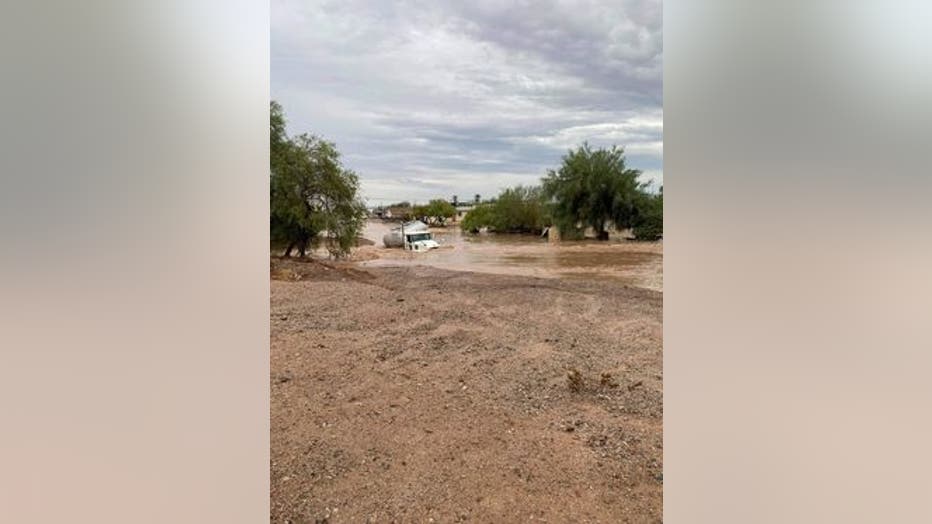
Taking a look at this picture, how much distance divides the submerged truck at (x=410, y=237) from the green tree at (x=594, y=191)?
47 cm

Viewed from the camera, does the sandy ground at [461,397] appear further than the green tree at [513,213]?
No

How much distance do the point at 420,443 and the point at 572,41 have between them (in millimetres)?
1534

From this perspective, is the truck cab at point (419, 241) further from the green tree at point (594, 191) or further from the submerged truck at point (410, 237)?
the green tree at point (594, 191)

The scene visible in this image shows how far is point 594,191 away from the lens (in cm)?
199

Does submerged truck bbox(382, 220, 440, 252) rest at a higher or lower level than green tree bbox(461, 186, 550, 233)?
lower

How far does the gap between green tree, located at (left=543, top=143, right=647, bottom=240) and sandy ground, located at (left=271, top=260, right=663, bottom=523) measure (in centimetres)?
24

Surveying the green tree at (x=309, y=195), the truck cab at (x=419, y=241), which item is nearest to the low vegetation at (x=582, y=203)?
the truck cab at (x=419, y=241)

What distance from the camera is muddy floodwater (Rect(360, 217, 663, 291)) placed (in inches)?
79.7

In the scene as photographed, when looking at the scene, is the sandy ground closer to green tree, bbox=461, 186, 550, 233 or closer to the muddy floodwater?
the muddy floodwater

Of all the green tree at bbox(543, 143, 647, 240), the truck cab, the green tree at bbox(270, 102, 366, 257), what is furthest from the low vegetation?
the green tree at bbox(270, 102, 366, 257)

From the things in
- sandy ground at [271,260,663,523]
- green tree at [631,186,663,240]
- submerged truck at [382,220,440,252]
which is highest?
green tree at [631,186,663,240]


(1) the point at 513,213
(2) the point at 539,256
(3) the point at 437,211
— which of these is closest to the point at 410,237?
(3) the point at 437,211

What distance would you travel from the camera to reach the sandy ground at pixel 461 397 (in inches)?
72.4
